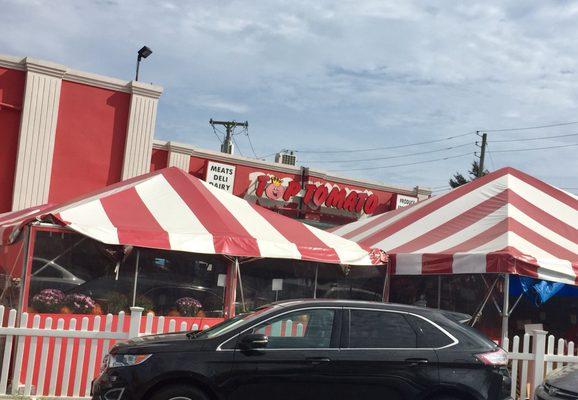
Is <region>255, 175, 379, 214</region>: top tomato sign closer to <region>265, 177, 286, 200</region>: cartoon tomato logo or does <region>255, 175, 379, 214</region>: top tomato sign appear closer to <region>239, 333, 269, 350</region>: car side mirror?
<region>265, 177, 286, 200</region>: cartoon tomato logo

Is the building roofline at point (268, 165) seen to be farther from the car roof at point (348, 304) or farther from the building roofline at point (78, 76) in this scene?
the car roof at point (348, 304)

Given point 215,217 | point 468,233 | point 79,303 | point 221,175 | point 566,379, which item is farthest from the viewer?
point 221,175

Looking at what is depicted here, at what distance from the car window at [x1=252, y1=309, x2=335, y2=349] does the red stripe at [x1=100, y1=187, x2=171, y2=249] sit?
3610 mm

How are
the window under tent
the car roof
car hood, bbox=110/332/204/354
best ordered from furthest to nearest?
the window under tent, the car roof, car hood, bbox=110/332/204/354

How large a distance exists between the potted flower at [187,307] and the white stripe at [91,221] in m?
1.76

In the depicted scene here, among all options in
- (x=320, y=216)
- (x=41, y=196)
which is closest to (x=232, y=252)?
(x=41, y=196)

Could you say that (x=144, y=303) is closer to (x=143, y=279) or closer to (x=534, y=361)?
(x=143, y=279)

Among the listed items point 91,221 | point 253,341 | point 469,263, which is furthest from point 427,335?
point 91,221

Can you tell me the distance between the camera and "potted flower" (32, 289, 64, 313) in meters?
9.47

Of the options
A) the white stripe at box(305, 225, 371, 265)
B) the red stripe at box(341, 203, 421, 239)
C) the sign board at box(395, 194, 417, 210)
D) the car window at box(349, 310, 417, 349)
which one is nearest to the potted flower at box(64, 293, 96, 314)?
the white stripe at box(305, 225, 371, 265)

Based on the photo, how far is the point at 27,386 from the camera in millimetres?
8180

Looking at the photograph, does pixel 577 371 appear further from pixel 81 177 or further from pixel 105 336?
pixel 81 177

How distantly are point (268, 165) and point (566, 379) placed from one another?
51.9 ft

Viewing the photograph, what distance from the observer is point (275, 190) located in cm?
2231
